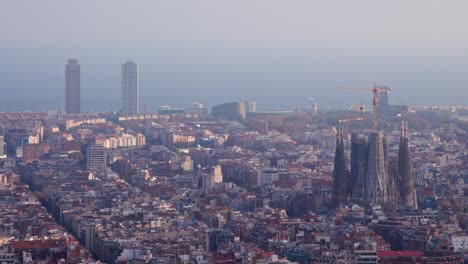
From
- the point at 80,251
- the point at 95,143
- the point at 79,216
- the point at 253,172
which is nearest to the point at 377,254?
the point at 80,251

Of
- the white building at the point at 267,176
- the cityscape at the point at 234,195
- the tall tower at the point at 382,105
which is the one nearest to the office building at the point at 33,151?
the cityscape at the point at 234,195

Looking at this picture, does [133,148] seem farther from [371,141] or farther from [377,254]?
[377,254]

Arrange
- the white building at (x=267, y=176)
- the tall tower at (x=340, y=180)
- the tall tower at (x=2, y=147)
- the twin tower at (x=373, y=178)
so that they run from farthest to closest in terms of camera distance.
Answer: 1. the tall tower at (x=2, y=147)
2. the white building at (x=267, y=176)
3. the tall tower at (x=340, y=180)
4. the twin tower at (x=373, y=178)

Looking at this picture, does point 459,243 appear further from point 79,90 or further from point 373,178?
point 79,90

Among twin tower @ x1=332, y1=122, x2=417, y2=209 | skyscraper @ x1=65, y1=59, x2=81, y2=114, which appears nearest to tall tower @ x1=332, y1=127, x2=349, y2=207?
twin tower @ x1=332, y1=122, x2=417, y2=209

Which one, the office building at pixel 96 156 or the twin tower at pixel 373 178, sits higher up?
the twin tower at pixel 373 178

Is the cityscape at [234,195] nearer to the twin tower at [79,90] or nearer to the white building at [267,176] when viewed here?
the white building at [267,176]
